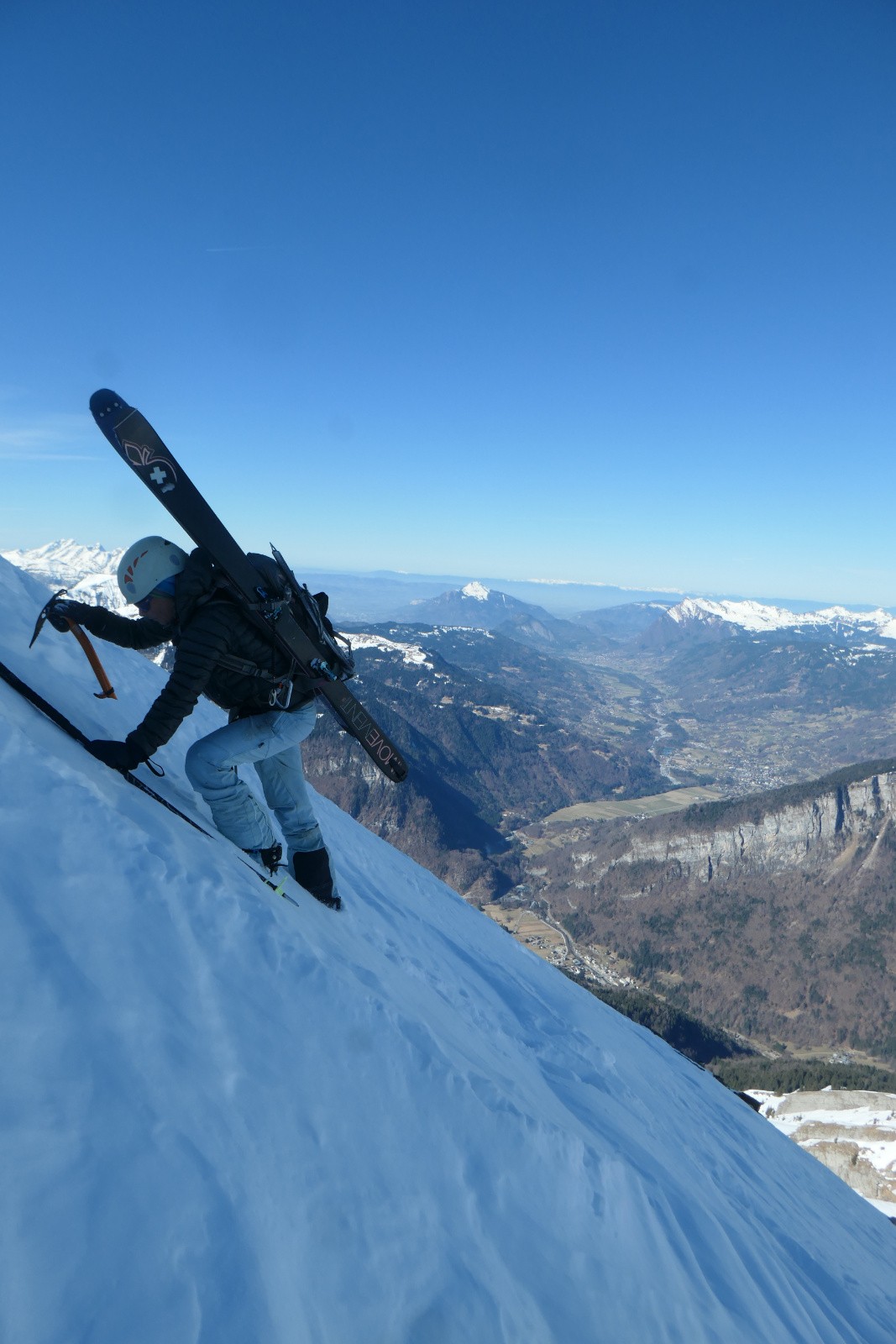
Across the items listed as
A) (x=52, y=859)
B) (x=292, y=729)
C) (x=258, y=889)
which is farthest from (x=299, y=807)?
(x=52, y=859)

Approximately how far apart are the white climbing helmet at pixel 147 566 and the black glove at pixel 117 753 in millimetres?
1542

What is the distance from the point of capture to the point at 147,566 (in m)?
6.93

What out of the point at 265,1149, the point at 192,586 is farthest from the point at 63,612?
the point at 265,1149

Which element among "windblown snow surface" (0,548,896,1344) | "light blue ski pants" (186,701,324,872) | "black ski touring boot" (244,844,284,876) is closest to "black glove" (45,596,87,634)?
"windblown snow surface" (0,548,896,1344)

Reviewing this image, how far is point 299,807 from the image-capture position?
29.0ft

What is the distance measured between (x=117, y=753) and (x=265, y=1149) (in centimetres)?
388

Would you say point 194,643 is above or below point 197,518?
below

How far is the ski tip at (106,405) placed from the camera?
22.9 feet

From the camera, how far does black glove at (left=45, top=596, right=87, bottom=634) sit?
7199 mm

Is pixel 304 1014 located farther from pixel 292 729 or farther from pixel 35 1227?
pixel 292 729

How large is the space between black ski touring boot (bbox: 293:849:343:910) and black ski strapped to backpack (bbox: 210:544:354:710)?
2559 mm

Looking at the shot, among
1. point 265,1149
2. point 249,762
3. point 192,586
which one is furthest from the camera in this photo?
point 249,762

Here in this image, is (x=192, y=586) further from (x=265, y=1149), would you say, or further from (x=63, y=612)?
(x=265, y=1149)

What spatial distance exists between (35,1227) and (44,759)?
9.83 ft
